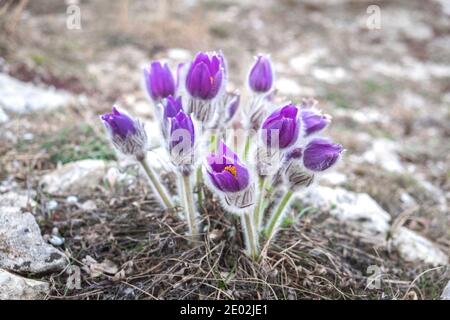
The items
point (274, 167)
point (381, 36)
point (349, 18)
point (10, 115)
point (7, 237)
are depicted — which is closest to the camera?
point (274, 167)

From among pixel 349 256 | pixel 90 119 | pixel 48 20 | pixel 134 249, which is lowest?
pixel 349 256

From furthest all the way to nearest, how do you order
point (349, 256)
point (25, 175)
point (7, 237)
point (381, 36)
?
point (381, 36) → point (25, 175) → point (349, 256) → point (7, 237)

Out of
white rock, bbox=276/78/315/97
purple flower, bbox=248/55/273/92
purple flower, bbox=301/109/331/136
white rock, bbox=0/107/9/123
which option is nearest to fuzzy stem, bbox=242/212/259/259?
purple flower, bbox=301/109/331/136

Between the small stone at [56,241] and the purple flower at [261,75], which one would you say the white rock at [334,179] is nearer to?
the purple flower at [261,75]

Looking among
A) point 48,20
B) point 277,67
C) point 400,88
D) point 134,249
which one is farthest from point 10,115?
point 400,88

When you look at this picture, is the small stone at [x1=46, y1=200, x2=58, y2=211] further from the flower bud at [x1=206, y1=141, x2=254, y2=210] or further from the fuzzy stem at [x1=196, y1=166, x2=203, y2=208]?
the flower bud at [x1=206, y1=141, x2=254, y2=210]

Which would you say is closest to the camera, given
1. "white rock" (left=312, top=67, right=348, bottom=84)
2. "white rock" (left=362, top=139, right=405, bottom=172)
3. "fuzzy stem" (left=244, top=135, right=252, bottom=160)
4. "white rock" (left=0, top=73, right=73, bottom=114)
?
"fuzzy stem" (left=244, top=135, right=252, bottom=160)

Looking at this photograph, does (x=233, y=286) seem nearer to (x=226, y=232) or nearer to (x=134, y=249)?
(x=226, y=232)
